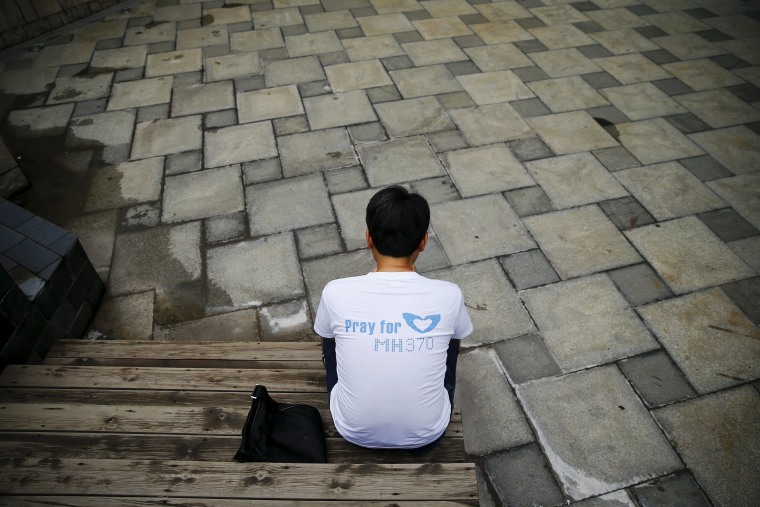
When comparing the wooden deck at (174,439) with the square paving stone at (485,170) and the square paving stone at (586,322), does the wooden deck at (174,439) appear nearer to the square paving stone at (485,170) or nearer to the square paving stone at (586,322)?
the square paving stone at (586,322)

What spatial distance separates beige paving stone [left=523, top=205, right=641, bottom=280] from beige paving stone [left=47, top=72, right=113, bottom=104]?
4.22 meters

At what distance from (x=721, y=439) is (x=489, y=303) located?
1265 mm

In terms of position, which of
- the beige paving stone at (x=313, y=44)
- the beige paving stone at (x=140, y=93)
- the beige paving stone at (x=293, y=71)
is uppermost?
the beige paving stone at (x=140, y=93)

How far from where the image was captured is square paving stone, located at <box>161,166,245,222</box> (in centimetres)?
344

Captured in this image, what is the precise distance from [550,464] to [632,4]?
6.05 metres

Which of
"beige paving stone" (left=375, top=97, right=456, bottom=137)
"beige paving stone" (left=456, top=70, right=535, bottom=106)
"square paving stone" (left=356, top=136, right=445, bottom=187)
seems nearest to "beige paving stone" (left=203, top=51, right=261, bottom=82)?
"beige paving stone" (left=375, top=97, right=456, bottom=137)

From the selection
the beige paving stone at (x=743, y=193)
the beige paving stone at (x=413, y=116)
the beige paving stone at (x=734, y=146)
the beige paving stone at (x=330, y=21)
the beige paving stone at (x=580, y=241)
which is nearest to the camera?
the beige paving stone at (x=580, y=241)

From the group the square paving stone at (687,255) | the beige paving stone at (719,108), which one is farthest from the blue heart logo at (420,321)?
the beige paving stone at (719,108)

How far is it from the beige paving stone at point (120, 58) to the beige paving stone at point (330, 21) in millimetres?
1875

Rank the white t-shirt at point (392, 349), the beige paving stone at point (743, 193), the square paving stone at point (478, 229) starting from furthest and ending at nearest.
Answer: the beige paving stone at point (743, 193)
the square paving stone at point (478, 229)
the white t-shirt at point (392, 349)

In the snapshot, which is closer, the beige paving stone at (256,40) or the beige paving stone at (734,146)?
the beige paving stone at (734,146)

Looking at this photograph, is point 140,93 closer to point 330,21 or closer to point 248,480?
point 330,21

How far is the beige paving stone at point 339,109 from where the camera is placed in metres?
4.20

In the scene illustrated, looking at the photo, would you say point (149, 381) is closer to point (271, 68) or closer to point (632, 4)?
point (271, 68)
